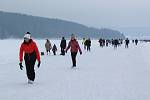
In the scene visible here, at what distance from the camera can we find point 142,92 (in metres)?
11.1

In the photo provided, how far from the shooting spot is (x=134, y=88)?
39.3ft

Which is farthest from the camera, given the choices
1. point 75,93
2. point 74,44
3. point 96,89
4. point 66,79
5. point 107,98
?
point 74,44

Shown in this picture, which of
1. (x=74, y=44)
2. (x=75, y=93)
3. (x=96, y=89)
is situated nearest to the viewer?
(x=75, y=93)

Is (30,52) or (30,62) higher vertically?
(30,52)

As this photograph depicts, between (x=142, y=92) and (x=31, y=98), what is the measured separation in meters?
2.94

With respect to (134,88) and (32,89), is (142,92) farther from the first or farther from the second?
(32,89)

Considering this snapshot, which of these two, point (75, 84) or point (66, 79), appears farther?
point (66, 79)

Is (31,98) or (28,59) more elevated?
(28,59)

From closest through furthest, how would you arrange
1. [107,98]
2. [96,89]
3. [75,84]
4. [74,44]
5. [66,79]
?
[107,98] < [96,89] < [75,84] < [66,79] < [74,44]

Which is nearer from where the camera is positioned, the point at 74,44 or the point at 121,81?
the point at 121,81

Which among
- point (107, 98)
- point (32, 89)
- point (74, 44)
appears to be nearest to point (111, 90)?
point (107, 98)

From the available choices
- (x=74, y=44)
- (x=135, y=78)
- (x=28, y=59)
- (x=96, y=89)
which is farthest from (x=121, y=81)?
(x=74, y=44)

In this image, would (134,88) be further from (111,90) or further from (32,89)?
(32,89)

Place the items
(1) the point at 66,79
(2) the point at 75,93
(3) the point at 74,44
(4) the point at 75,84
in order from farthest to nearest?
(3) the point at 74,44 < (1) the point at 66,79 < (4) the point at 75,84 < (2) the point at 75,93
